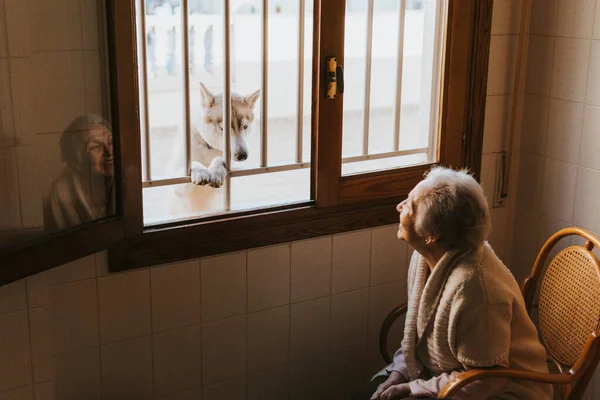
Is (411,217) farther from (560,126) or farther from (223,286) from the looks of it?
(560,126)

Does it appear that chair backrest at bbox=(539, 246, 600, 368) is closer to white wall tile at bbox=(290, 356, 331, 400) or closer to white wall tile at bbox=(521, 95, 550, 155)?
white wall tile at bbox=(521, 95, 550, 155)

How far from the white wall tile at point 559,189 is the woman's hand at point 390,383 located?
99cm

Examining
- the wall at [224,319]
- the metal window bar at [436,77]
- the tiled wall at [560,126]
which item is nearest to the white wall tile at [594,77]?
the tiled wall at [560,126]

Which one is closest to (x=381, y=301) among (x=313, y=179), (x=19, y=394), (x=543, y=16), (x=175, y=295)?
(x=313, y=179)

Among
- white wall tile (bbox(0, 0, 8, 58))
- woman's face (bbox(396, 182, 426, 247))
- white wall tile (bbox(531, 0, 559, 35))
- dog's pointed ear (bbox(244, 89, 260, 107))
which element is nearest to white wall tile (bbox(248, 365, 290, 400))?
woman's face (bbox(396, 182, 426, 247))

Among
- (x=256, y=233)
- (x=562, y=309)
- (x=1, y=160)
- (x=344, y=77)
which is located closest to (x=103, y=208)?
(x=1, y=160)

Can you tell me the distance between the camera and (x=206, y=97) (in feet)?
8.51

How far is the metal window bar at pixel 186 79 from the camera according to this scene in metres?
2.38

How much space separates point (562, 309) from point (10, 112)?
1630 millimetres

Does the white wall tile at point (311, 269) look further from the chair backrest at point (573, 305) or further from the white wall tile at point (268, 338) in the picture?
the chair backrest at point (573, 305)

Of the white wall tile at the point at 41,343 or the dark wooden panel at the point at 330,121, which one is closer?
the white wall tile at the point at 41,343

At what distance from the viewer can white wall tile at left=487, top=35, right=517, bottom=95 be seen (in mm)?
2879

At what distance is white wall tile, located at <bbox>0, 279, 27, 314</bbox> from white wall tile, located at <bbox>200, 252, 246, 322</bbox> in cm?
59

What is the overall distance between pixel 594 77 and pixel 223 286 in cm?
141
